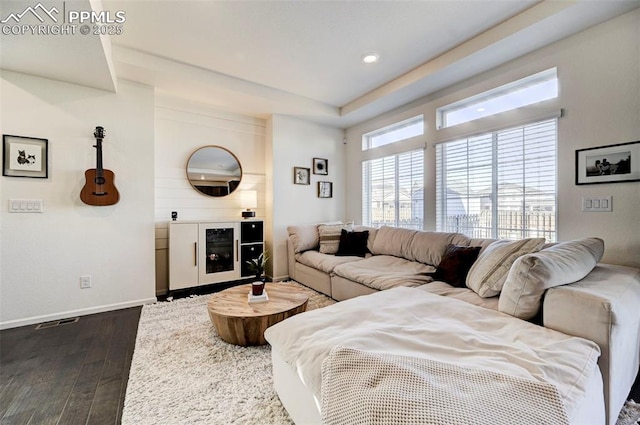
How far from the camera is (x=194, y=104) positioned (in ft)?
12.6

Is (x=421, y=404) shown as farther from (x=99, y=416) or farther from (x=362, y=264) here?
(x=362, y=264)

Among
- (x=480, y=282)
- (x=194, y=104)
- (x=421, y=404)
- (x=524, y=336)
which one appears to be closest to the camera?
(x=421, y=404)

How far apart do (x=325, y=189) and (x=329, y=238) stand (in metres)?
1.11

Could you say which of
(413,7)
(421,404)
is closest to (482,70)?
(413,7)

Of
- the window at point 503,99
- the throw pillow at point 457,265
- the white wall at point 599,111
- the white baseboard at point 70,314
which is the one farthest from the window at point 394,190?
the white baseboard at point 70,314

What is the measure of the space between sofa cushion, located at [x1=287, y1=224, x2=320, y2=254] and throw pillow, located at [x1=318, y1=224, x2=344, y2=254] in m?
0.12

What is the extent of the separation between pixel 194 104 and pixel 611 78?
4.49m

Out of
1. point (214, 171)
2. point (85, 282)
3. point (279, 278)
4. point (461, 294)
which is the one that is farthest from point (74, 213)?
point (461, 294)

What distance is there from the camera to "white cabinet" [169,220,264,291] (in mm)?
3371

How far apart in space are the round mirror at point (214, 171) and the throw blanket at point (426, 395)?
3.53m

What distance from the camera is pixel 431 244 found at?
118 inches

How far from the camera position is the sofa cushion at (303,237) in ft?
Result: 13.2

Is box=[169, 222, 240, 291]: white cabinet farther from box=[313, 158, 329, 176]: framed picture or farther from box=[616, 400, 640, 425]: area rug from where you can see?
box=[616, 400, 640, 425]: area rug

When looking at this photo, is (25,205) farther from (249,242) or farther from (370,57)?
(370,57)
